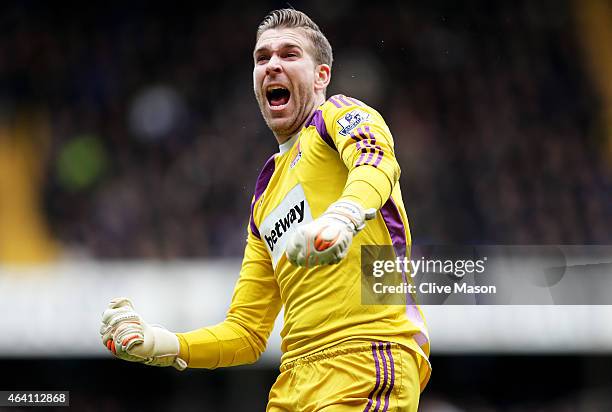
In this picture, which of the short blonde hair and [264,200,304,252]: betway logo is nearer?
[264,200,304,252]: betway logo

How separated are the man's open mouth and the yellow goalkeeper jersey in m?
0.15

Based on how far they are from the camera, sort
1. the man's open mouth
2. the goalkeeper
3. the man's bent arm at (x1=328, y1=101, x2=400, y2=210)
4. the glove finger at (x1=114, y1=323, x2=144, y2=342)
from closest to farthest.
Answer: the man's bent arm at (x1=328, y1=101, x2=400, y2=210) → the goalkeeper → the glove finger at (x1=114, y1=323, x2=144, y2=342) → the man's open mouth

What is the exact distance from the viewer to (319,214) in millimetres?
3238

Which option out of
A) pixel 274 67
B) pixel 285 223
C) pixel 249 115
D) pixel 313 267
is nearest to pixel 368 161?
pixel 313 267

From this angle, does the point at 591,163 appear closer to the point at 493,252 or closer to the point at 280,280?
the point at 493,252

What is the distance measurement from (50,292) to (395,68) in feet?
14.2

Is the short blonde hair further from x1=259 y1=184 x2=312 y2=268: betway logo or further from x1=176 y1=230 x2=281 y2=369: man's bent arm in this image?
x1=176 y1=230 x2=281 y2=369: man's bent arm

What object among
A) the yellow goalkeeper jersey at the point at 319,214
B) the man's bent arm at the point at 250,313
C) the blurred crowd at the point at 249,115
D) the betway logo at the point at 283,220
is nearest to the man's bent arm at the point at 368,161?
the yellow goalkeeper jersey at the point at 319,214

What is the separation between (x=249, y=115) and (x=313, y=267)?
6882 millimetres

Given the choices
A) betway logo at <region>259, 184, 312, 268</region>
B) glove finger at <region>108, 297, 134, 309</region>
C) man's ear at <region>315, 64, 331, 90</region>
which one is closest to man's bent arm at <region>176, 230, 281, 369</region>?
betway logo at <region>259, 184, 312, 268</region>

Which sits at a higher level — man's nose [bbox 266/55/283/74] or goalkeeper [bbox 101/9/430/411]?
man's nose [bbox 266/55/283/74]

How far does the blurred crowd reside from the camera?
29.5ft

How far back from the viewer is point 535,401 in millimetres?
8602

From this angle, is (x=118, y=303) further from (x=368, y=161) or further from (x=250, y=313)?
(x=368, y=161)
